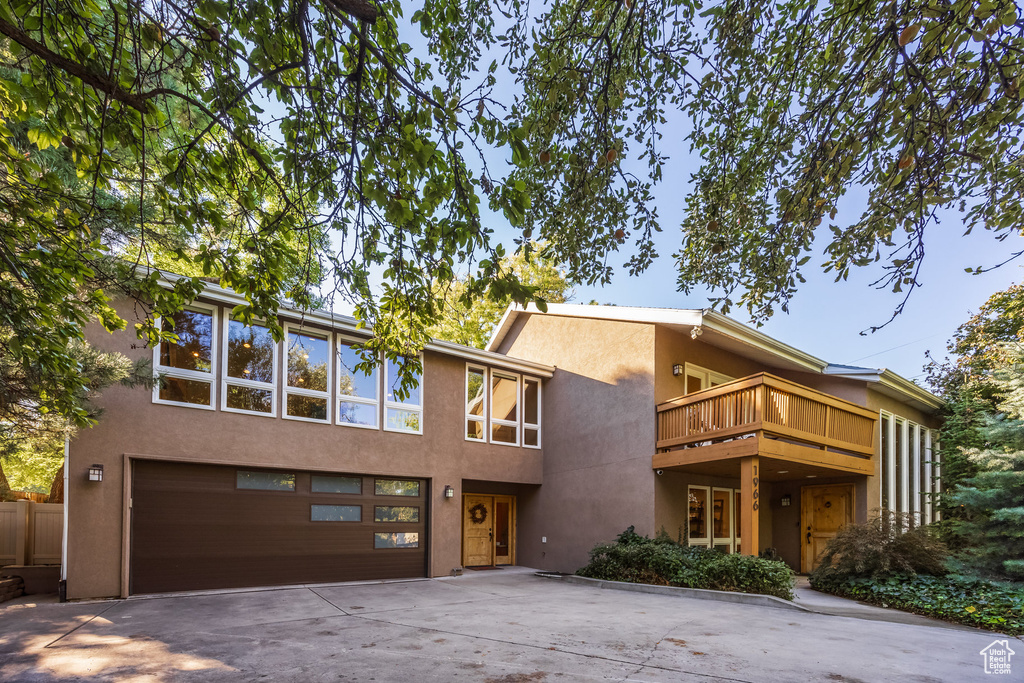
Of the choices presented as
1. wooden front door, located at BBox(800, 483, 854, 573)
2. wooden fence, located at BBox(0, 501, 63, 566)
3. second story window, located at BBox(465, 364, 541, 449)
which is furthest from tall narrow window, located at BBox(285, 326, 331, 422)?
wooden front door, located at BBox(800, 483, 854, 573)

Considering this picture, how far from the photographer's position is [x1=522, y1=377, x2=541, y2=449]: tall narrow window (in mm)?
14352

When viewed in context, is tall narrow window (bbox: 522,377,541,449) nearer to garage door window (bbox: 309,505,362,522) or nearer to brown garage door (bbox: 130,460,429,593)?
brown garage door (bbox: 130,460,429,593)

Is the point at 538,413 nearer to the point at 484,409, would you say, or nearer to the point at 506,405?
the point at 506,405

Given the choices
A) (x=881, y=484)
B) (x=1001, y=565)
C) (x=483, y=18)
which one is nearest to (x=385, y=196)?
(x=483, y=18)

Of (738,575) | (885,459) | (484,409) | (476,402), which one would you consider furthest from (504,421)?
(885,459)

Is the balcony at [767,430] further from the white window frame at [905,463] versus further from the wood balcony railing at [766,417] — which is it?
the white window frame at [905,463]

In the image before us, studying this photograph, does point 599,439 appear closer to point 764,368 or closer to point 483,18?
point 764,368

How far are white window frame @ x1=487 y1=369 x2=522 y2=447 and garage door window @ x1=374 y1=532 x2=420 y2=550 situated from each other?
8.90 feet

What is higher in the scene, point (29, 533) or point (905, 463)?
point (905, 463)

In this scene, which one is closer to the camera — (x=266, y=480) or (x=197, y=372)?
(x=197, y=372)

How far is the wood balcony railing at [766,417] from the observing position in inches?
393

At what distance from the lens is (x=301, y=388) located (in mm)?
10758

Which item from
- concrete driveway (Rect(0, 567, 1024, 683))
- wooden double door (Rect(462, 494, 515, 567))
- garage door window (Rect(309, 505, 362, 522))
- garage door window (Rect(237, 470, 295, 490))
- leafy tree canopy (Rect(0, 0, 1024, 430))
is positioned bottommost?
wooden double door (Rect(462, 494, 515, 567))

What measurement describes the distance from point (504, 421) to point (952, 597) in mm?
8715
